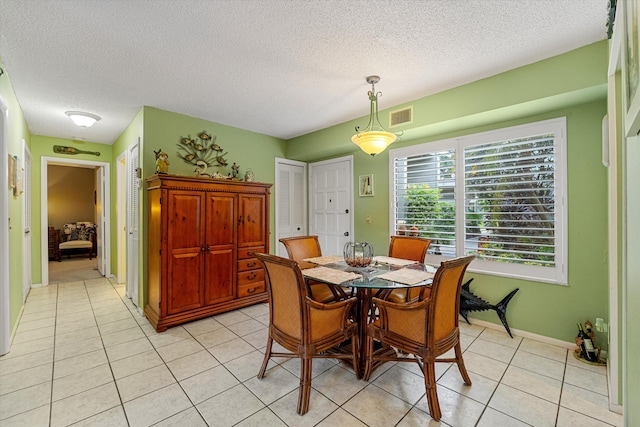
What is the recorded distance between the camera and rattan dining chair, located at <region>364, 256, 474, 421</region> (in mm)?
1664

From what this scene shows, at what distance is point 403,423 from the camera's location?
162 centimetres

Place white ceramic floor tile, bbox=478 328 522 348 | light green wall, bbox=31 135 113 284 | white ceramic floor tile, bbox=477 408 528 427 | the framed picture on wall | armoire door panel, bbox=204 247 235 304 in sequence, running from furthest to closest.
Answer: light green wall, bbox=31 135 113 284 → the framed picture on wall → armoire door panel, bbox=204 247 235 304 → white ceramic floor tile, bbox=478 328 522 348 → white ceramic floor tile, bbox=477 408 528 427

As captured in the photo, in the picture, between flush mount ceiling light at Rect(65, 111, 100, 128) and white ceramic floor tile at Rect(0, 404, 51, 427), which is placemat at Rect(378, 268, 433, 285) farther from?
flush mount ceiling light at Rect(65, 111, 100, 128)

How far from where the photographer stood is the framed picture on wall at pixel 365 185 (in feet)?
13.3

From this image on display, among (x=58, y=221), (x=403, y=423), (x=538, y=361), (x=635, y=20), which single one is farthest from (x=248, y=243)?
(x=58, y=221)

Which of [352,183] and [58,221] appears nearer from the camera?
[352,183]

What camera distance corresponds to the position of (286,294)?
1827 millimetres

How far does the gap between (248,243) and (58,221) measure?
275 inches

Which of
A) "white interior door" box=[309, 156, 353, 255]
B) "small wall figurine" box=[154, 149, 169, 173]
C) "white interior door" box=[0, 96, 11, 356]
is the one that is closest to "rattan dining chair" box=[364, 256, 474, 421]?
"white interior door" box=[309, 156, 353, 255]

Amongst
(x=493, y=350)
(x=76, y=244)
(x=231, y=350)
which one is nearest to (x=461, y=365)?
(x=493, y=350)

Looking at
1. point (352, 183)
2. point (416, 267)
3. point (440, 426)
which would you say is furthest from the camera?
point (352, 183)

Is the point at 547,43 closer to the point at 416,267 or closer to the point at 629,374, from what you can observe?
the point at 416,267

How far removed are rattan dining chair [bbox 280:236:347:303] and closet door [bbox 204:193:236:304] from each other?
0.81 meters

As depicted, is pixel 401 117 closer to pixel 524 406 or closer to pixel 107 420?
pixel 524 406
